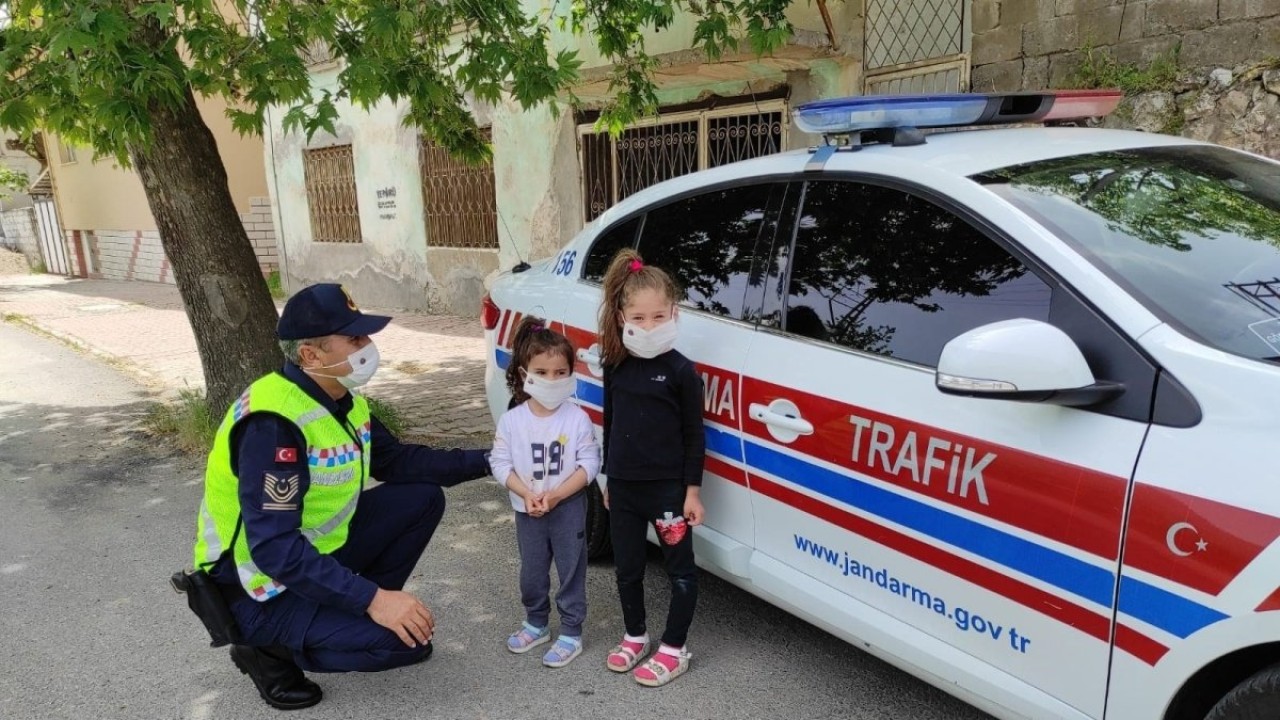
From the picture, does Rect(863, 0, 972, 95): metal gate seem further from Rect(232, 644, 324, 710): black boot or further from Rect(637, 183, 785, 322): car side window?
Rect(232, 644, 324, 710): black boot

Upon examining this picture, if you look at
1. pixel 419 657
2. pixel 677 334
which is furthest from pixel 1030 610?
pixel 419 657

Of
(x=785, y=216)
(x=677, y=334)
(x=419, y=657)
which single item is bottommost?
(x=419, y=657)

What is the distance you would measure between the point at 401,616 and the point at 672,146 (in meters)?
6.49

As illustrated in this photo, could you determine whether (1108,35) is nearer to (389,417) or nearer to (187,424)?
(389,417)

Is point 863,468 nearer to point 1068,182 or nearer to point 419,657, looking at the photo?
point 1068,182

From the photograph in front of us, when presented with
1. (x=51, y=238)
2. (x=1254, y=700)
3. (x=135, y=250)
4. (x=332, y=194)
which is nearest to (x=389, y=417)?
(x=1254, y=700)

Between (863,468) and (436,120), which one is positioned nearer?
(863,468)

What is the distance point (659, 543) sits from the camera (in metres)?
2.93

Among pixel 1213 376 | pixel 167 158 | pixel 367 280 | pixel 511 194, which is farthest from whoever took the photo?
pixel 367 280

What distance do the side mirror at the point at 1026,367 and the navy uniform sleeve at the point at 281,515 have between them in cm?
177

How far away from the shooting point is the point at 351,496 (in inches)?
111

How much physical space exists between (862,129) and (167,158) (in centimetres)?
453

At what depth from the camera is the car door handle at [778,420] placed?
2459 millimetres

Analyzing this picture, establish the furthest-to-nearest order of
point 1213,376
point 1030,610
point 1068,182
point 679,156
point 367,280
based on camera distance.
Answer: point 367,280 → point 679,156 → point 1068,182 → point 1030,610 → point 1213,376
